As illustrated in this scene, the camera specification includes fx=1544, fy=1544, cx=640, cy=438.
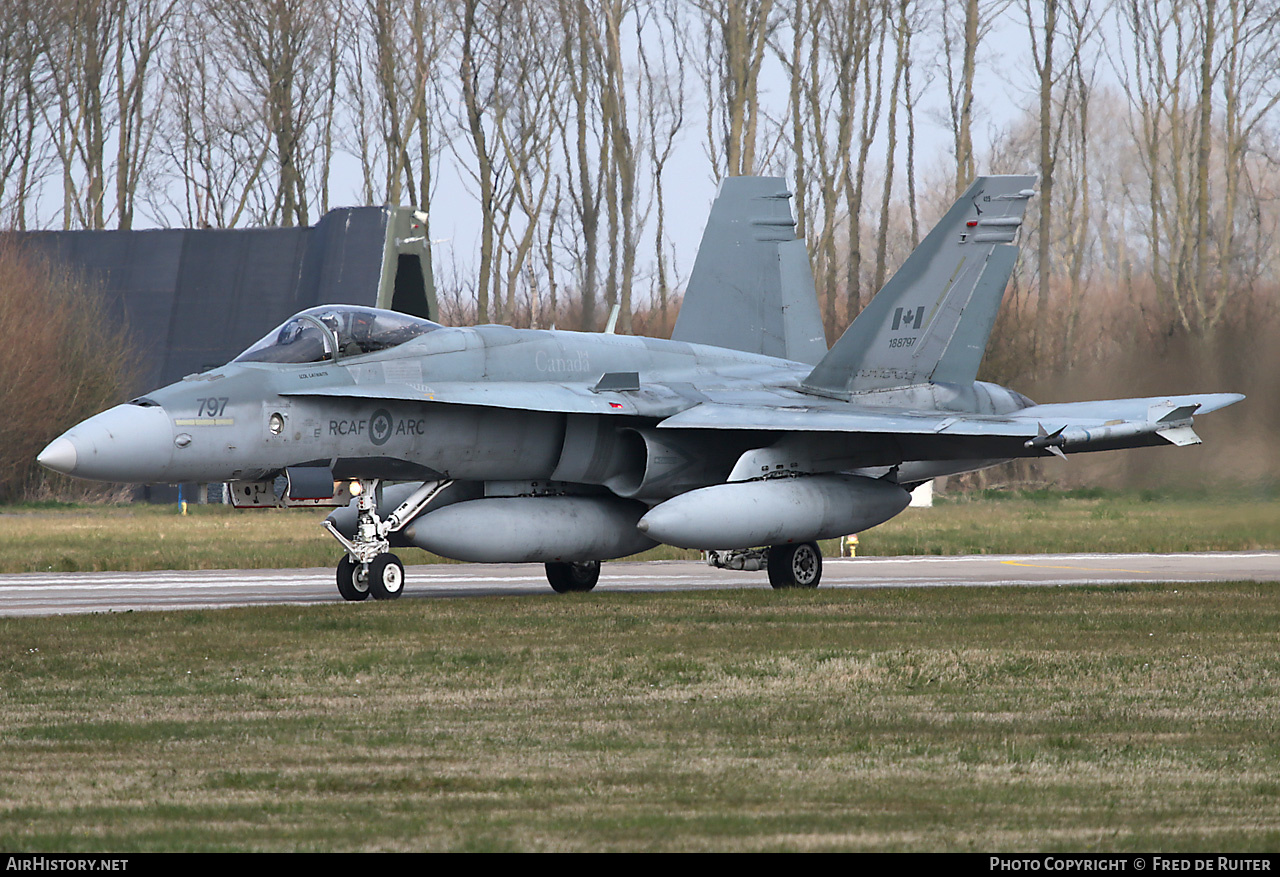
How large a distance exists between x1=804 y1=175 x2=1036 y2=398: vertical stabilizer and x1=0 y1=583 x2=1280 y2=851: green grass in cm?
469

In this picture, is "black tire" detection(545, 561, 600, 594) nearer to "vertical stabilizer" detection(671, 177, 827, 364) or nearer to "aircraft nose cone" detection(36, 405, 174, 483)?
"vertical stabilizer" detection(671, 177, 827, 364)

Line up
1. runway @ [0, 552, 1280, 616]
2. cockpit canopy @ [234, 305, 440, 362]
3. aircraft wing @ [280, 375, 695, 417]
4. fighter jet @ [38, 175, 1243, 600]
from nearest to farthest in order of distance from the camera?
fighter jet @ [38, 175, 1243, 600] → aircraft wing @ [280, 375, 695, 417] → cockpit canopy @ [234, 305, 440, 362] → runway @ [0, 552, 1280, 616]

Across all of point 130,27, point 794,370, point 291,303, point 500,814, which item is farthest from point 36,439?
point 500,814

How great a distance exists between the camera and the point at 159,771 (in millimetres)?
Answer: 6188

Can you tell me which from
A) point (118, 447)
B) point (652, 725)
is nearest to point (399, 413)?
point (118, 447)

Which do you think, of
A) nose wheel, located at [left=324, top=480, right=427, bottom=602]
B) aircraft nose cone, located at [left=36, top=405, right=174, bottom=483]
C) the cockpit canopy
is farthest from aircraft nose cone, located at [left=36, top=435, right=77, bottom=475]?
nose wheel, located at [left=324, top=480, right=427, bottom=602]

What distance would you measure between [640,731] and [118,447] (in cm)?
700

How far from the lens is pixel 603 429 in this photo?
1521 centimetres

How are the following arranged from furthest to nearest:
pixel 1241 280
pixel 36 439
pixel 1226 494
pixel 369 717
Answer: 1. pixel 1241 280
2. pixel 36 439
3. pixel 1226 494
4. pixel 369 717

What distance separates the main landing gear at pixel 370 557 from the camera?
45.9ft

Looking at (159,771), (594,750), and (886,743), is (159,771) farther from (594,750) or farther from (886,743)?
(886,743)

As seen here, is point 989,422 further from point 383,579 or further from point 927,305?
point 383,579

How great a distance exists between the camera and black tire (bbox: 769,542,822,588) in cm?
1584

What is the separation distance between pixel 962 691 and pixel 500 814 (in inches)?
147
